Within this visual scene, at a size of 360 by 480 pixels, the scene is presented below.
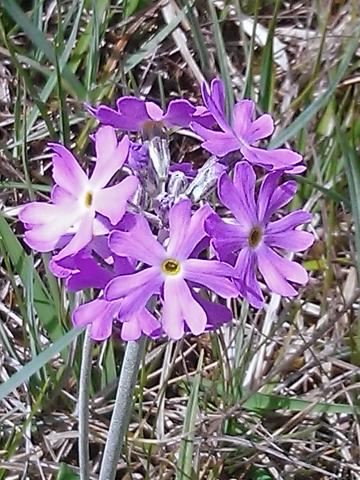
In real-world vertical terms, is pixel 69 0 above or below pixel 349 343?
above

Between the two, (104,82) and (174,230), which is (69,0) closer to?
(104,82)

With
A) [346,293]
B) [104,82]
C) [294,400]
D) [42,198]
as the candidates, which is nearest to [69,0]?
[104,82]

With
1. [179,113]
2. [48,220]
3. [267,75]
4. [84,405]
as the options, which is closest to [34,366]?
[84,405]

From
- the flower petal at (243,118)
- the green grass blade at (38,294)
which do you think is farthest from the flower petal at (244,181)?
the green grass blade at (38,294)

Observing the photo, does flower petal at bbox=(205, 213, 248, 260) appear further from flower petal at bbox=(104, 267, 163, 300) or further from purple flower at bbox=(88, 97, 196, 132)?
purple flower at bbox=(88, 97, 196, 132)

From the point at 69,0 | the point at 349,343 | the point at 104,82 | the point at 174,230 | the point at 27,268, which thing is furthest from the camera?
the point at 69,0

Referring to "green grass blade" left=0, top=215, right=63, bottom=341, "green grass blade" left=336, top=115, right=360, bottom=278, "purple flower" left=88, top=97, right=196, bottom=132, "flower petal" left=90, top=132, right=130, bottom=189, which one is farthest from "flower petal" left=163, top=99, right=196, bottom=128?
"green grass blade" left=0, top=215, right=63, bottom=341

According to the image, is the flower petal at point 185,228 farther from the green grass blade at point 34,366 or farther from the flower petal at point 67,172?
the green grass blade at point 34,366
